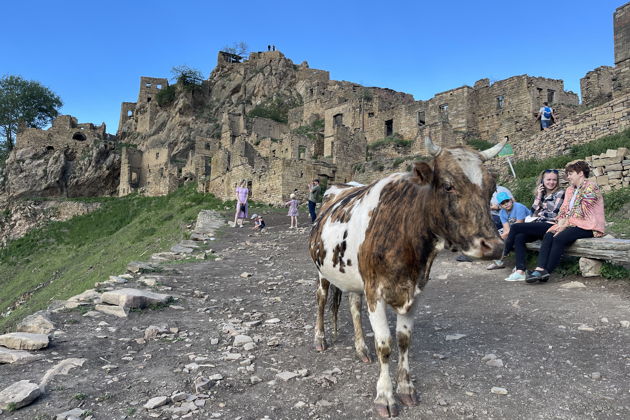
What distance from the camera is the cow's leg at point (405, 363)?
3.36 m

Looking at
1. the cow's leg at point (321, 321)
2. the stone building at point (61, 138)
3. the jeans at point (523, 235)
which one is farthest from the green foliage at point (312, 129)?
the cow's leg at point (321, 321)

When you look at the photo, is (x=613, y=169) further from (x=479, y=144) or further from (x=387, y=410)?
(x=479, y=144)

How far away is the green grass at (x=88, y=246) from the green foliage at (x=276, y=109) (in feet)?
65.8

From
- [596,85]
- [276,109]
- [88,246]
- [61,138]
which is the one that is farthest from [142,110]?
[596,85]

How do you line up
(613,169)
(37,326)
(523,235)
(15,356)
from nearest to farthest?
(15,356) → (37,326) → (523,235) → (613,169)

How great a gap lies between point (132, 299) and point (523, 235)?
6601 mm

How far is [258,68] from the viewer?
6328 cm

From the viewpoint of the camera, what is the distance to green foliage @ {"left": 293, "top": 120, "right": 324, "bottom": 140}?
39922 millimetres

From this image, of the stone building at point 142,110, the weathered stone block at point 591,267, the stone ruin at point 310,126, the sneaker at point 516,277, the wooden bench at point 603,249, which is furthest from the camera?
the stone building at point 142,110

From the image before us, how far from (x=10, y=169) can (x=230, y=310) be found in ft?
169

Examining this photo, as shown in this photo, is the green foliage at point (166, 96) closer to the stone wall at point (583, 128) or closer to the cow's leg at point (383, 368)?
the stone wall at point (583, 128)

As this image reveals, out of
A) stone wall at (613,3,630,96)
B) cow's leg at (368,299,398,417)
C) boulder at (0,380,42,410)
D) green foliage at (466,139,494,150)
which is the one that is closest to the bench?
cow's leg at (368,299,398,417)

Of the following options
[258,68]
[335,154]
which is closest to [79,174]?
[258,68]

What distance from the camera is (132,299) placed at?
602 centimetres
